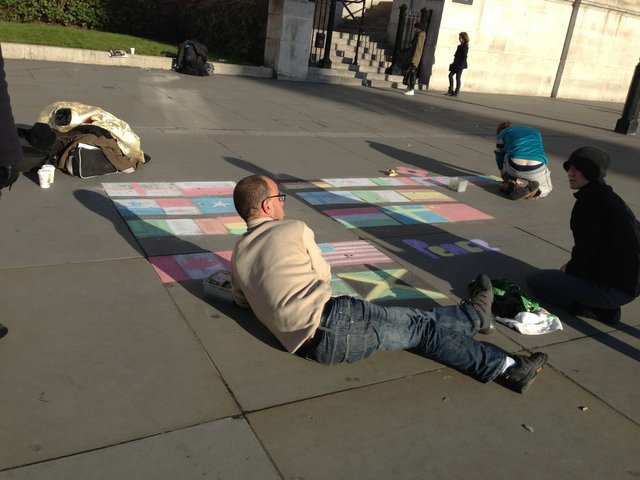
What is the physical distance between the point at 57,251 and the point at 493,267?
11.4ft

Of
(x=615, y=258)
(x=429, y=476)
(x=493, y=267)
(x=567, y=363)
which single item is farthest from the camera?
(x=493, y=267)

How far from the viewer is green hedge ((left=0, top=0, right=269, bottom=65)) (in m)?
17.4

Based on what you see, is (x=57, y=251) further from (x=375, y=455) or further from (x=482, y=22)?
(x=482, y=22)

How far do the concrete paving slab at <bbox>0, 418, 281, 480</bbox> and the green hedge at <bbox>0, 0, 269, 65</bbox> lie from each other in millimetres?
15662

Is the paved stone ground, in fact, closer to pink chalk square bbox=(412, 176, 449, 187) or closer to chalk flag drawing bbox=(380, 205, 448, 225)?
chalk flag drawing bbox=(380, 205, 448, 225)

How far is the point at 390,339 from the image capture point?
135 inches

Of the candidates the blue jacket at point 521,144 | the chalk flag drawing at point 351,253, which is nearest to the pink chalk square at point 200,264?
the chalk flag drawing at point 351,253

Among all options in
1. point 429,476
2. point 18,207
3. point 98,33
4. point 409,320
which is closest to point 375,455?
point 429,476

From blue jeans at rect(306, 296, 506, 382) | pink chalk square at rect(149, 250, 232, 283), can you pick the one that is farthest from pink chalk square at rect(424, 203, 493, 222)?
blue jeans at rect(306, 296, 506, 382)

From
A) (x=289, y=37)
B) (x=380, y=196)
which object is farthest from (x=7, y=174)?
(x=289, y=37)

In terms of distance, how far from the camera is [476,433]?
299cm

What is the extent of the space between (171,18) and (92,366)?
18753mm

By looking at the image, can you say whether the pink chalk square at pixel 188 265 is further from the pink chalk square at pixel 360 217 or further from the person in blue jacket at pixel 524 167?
the person in blue jacket at pixel 524 167

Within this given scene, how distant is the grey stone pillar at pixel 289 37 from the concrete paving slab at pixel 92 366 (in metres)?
13.0
